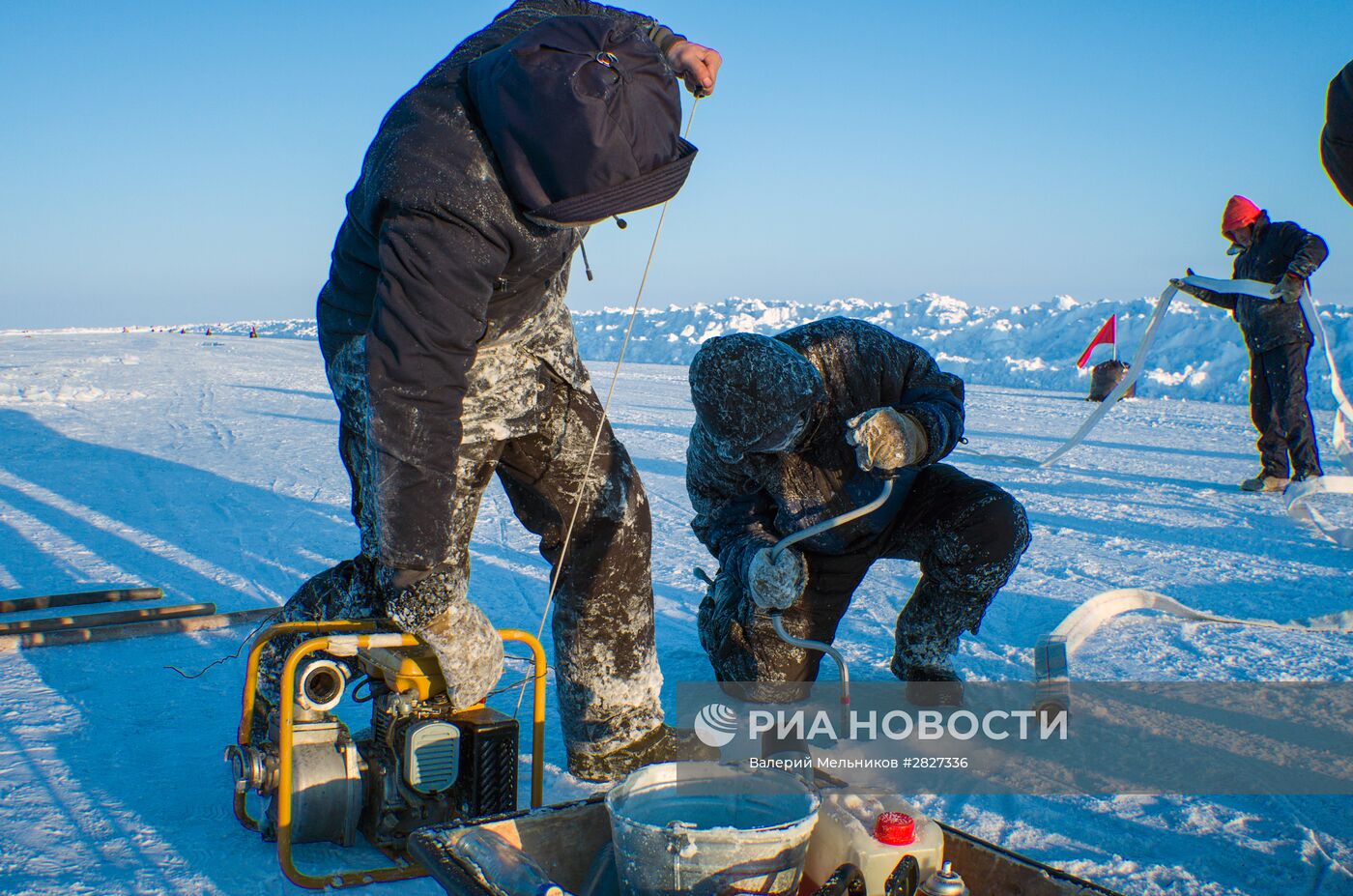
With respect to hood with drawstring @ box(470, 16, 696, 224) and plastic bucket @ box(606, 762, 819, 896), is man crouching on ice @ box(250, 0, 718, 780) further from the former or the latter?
plastic bucket @ box(606, 762, 819, 896)

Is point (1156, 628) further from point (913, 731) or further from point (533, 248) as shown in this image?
point (533, 248)

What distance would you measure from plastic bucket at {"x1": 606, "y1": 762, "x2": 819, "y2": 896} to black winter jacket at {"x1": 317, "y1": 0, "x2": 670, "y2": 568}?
0.67 m

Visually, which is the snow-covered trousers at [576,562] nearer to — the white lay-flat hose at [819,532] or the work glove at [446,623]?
the work glove at [446,623]

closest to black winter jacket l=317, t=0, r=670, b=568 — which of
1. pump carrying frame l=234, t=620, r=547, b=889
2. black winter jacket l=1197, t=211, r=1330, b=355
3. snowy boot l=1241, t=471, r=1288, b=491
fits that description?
pump carrying frame l=234, t=620, r=547, b=889

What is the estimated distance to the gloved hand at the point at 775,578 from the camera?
2.78 m

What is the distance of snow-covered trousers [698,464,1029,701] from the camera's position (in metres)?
2.79

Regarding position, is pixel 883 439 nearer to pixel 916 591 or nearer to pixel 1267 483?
pixel 916 591

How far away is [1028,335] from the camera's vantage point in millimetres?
24219

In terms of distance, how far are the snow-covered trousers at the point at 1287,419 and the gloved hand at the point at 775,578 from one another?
5251 mm

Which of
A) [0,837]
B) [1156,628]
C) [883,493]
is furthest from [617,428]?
[0,837]

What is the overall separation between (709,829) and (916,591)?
1.65m

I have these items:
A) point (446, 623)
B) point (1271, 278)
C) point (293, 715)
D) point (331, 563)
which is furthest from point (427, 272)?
point (1271, 278)

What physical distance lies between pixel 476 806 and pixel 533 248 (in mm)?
1129

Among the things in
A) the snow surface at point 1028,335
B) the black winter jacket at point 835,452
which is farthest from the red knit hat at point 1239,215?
the snow surface at point 1028,335
